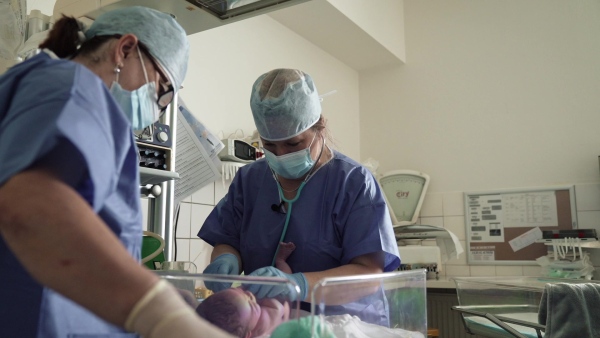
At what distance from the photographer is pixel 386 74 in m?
4.42

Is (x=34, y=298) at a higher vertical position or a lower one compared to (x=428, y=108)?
lower

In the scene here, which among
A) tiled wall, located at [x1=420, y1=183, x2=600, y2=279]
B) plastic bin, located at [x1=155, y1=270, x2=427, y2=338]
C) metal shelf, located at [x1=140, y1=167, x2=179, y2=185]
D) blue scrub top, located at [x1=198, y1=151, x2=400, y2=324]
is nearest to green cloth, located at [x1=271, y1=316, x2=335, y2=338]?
plastic bin, located at [x1=155, y1=270, x2=427, y2=338]

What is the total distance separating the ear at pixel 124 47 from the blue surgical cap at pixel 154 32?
1.3 inches

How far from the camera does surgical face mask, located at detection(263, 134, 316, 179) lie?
5.47ft

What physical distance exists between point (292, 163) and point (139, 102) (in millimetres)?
742

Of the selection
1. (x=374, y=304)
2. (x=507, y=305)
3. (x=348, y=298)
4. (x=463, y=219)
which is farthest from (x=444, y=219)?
(x=348, y=298)

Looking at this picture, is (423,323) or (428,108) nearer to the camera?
(423,323)

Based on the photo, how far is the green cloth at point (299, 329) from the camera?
0.78m

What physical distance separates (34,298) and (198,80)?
2.15 metres

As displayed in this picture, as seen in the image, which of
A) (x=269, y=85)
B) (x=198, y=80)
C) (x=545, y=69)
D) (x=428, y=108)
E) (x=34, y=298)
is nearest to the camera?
(x=34, y=298)

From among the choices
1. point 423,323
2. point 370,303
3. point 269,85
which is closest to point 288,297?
point 370,303

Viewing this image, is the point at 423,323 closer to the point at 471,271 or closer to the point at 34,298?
the point at 34,298

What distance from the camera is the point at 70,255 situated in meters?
0.56

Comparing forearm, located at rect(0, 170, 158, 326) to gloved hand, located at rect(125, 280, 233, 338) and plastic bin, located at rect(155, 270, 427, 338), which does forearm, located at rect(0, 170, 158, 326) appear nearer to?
gloved hand, located at rect(125, 280, 233, 338)
